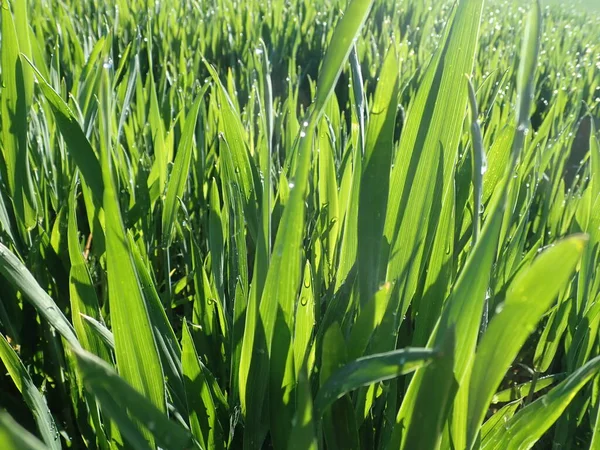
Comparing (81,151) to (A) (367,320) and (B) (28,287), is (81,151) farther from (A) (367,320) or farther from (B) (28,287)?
(A) (367,320)

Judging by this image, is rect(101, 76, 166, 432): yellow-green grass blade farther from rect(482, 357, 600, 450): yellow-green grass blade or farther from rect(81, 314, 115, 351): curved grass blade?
rect(482, 357, 600, 450): yellow-green grass blade

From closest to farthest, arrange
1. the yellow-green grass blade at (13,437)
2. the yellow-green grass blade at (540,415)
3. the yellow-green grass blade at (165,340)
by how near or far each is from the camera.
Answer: the yellow-green grass blade at (13,437) → the yellow-green grass blade at (540,415) → the yellow-green grass blade at (165,340)

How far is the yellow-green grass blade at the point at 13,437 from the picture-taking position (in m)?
0.20

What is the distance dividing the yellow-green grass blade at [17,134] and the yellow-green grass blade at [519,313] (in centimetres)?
50

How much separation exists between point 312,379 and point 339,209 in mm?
185

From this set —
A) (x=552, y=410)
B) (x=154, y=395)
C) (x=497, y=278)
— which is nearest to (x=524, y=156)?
(x=497, y=278)

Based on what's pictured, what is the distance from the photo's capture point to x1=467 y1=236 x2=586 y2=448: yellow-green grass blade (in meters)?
0.23

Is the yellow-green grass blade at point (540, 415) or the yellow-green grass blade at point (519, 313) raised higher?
the yellow-green grass blade at point (519, 313)

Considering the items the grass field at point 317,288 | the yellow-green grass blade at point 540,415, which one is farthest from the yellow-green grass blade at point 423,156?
the yellow-green grass blade at point 540,415

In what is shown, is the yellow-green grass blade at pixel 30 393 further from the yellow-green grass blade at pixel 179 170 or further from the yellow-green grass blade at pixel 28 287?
the yellow-green grass blade at pixel 179 170

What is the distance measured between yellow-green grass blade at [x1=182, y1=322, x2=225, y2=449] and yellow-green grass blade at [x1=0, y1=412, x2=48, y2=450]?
16 cm

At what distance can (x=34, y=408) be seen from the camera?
0.39 meters

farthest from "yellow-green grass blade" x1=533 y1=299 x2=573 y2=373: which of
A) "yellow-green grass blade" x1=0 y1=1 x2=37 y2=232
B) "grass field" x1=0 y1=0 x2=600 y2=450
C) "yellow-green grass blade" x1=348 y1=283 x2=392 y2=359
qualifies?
"yellow-green grass blade" x1=0 y1=1 x2=37 y2=232

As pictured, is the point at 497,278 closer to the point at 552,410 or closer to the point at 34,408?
the point at 552,410
